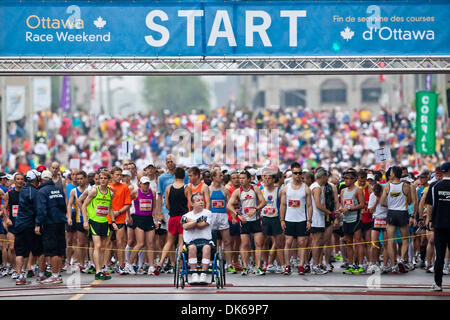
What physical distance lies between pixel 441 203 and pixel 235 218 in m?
4.96

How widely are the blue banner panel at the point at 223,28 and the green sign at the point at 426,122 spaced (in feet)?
33.0

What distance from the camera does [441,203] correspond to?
15172 millimetres

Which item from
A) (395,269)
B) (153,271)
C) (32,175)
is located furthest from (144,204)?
(395,269)

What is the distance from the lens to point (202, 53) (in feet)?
59.3

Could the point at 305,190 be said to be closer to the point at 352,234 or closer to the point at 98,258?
the point at 352,234

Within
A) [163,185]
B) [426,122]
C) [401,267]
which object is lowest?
[401,267]

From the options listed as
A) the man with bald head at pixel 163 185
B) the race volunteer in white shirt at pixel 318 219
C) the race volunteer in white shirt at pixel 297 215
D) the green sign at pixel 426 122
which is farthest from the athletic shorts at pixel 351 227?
the green sign at pixel 426 122

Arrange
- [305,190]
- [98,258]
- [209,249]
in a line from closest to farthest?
[209,249]
[98,258]
[305,190]

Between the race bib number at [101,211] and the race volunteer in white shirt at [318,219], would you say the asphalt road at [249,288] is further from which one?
the race bib number at [101,211]

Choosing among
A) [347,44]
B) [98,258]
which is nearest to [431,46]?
[347,44]

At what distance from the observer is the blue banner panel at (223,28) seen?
59.3ft

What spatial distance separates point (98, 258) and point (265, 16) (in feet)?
17.6

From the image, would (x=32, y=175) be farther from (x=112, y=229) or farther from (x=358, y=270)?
(x=358, y=270)

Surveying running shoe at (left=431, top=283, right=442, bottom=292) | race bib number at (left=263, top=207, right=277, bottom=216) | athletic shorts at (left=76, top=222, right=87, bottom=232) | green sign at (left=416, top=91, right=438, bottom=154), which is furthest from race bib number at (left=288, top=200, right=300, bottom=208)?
green sign at (left=416, top=91, right=438, bottom=154)
